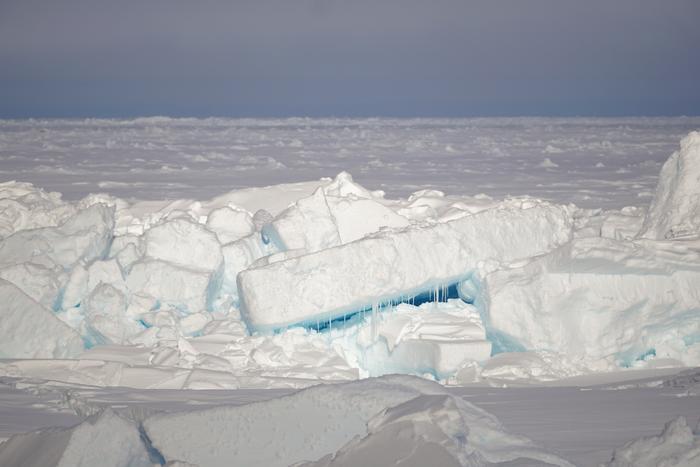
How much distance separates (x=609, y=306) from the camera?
579 cm

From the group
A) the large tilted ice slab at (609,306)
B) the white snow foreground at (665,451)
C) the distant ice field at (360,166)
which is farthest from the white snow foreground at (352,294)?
the distant ice field at (360,166)

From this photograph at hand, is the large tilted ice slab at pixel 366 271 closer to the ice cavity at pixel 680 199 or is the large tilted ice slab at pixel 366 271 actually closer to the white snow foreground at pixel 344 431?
the ice cavity at pixel 680 199

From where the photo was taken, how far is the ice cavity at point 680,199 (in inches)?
272

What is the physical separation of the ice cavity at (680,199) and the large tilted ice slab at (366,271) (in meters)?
1.28

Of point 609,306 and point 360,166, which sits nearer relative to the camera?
point 609,306

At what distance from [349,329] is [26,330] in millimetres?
2211

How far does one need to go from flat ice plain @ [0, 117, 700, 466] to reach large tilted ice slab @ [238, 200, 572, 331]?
0.05 ft

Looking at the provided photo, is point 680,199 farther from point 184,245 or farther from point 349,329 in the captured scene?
point 184,245

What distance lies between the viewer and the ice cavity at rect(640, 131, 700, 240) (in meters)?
6.91

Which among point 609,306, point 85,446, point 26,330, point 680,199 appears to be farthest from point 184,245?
point 85,446

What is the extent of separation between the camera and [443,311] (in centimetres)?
654

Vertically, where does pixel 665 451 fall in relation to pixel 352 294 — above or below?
above

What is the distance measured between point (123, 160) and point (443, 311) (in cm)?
1536

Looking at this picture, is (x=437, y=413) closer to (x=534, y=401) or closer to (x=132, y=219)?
(x=534, y=401)
